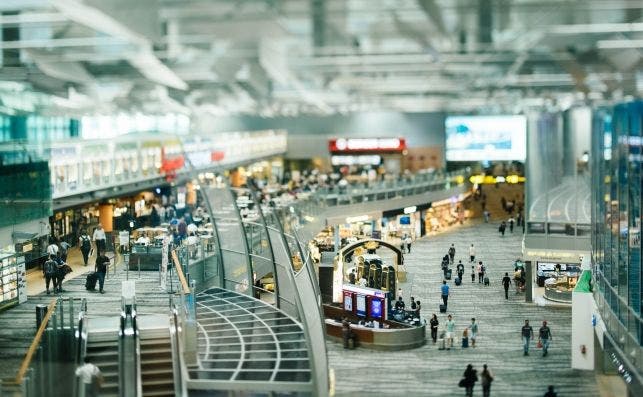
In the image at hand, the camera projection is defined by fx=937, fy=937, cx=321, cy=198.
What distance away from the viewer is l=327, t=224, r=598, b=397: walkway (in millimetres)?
17141

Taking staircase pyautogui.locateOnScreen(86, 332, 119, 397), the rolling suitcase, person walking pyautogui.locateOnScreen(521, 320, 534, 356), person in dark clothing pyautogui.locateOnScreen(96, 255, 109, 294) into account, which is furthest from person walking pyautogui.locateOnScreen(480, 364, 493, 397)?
the rolling suitcase

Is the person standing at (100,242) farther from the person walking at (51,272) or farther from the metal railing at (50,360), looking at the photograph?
the metal railing at (50,360)

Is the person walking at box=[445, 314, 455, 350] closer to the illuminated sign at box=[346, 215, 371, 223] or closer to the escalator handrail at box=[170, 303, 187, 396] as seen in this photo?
the escalator handrail at box=[170, 303, 187, 396]

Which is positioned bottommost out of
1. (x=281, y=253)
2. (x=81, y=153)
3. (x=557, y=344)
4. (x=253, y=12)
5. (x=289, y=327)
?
(x=557, y=344)

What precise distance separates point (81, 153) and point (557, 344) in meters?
13.3

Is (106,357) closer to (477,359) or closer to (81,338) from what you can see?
(81,338)

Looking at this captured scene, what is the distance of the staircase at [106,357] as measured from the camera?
11.9 m

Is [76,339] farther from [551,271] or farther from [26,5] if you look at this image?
[551,271]

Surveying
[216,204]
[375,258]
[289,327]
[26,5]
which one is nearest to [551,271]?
[375,258]

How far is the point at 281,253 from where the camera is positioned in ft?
56.4

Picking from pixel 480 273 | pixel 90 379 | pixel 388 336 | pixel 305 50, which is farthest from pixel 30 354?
pixel 480 273

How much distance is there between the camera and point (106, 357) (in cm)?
1286

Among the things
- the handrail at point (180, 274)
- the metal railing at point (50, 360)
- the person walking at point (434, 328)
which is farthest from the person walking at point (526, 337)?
the metal railing at point (50, 360)

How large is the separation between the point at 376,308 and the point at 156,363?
990cm
